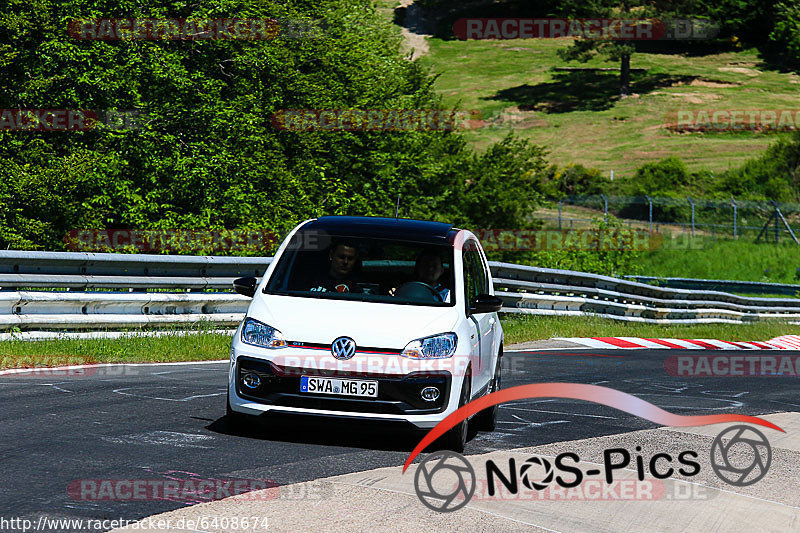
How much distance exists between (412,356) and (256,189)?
21.1m

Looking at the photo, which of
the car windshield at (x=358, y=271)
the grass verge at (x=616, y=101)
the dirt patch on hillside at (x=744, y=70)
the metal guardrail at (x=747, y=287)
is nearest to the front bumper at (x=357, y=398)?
the car windshield at (x=358, y=271)

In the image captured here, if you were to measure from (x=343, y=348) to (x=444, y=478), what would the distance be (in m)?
1.29

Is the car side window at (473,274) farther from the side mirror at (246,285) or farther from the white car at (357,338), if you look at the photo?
the side mirror at (246,285)

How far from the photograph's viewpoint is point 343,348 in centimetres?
722

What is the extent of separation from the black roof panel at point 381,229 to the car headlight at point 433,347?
115 cm

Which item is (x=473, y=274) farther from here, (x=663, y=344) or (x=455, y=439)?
(x=663, y=344)

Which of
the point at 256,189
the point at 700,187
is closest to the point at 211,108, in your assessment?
the point at 256,189

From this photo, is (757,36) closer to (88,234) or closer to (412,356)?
(88,234)

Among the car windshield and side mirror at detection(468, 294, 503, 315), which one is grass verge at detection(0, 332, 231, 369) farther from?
side mirror at detection(468, 294, 503, 315)

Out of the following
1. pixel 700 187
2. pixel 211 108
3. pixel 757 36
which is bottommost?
pixel 700 187

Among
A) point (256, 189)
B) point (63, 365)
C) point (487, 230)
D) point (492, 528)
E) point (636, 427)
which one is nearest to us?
point (492, 528)

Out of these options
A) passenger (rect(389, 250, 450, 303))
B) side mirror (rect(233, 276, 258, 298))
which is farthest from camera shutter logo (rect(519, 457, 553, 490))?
side mirror (rect(233, 276, 258, 298))

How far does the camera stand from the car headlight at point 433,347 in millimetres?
7304

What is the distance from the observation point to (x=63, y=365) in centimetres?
1105
